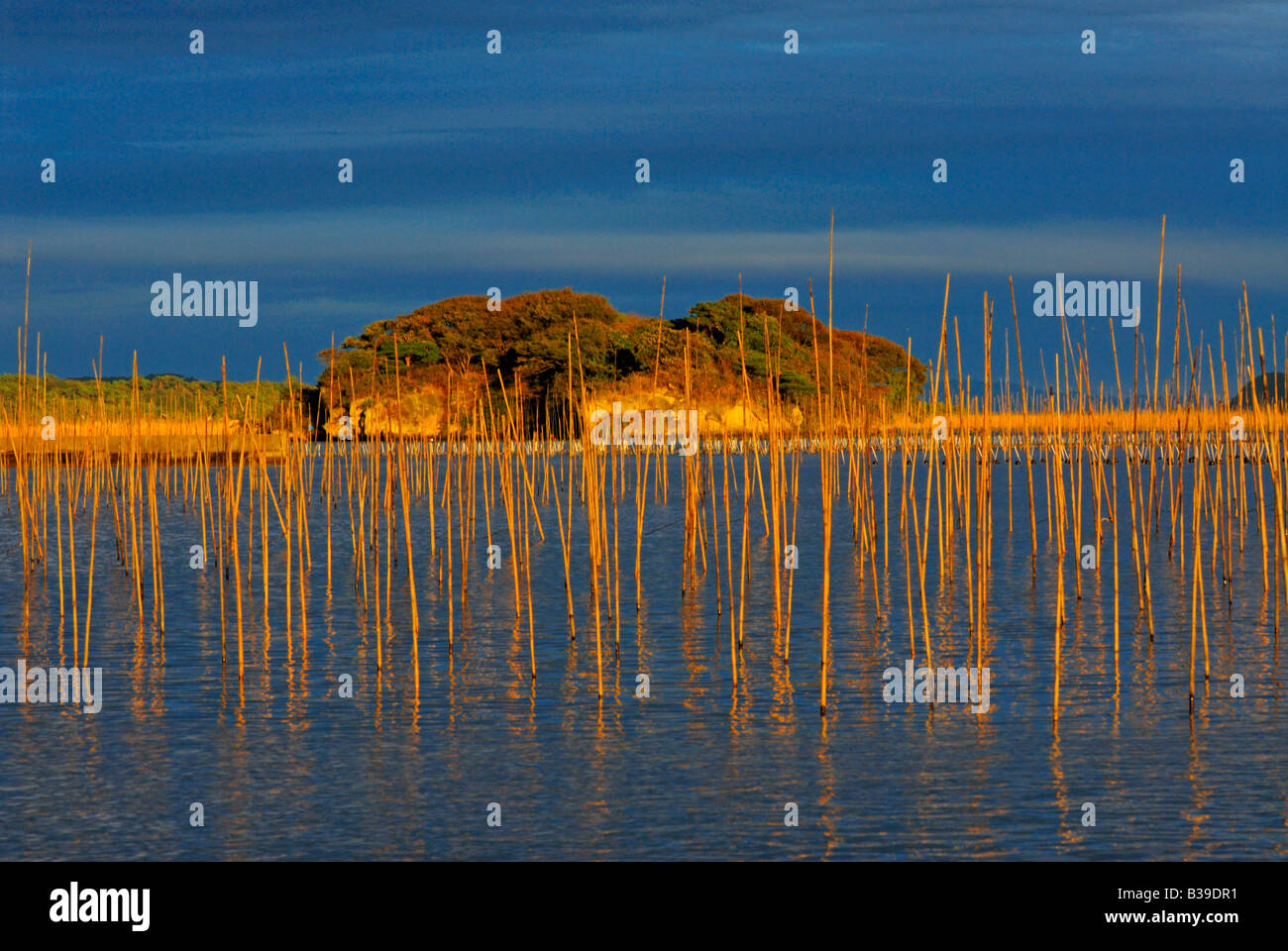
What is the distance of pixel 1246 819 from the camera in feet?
21.5

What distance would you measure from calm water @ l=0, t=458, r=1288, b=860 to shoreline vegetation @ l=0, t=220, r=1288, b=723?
248mm

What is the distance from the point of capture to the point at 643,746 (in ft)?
26.3

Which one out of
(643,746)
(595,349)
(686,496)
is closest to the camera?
(643,746)

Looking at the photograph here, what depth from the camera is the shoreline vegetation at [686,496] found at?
1043cm

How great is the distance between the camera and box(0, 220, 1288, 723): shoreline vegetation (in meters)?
10.4

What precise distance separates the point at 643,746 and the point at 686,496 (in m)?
7.13

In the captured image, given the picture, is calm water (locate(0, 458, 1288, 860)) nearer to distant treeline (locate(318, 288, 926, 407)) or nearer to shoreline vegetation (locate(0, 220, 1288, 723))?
shoreline vegetation (locate(0, 220, 1288, 723))

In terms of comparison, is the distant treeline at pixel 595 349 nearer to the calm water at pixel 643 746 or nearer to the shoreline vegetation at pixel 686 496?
the shoreline vegetation at pixel 686 496

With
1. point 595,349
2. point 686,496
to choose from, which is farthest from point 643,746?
point 595,349

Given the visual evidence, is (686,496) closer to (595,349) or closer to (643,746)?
(643,746)

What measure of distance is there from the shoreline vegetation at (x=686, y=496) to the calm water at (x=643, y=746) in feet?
0.81

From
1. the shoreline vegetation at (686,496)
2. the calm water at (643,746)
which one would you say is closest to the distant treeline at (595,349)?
the shoreline vegetation at (686,496)

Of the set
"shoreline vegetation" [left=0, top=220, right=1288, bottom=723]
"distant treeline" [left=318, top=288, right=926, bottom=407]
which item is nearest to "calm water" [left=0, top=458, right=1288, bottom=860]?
"shoreline vegetation" [left=0, top=220, right=1288, bottom=723]
